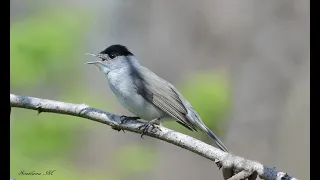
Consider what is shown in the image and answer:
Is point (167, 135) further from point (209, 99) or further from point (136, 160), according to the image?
point (136, 160)

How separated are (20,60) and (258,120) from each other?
8.49ft

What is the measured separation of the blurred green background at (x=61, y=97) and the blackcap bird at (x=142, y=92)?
15 centimetres

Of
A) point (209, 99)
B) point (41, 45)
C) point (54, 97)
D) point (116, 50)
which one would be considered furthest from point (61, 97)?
point (209, 99)

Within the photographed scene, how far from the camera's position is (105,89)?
17.7 feet

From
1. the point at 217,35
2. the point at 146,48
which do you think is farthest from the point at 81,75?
the point at 217,35

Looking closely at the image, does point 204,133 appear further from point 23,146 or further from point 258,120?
point 258,120

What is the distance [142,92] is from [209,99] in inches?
21.4

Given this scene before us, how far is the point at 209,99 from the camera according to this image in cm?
425

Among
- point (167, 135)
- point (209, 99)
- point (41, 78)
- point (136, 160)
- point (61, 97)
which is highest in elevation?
point (41, 78)

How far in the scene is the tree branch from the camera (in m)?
2.45

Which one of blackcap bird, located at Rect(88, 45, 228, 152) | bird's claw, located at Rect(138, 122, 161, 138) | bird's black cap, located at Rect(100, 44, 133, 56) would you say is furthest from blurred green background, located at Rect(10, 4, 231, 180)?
bird's claw, located at Rect(138, 122, 161, 138)

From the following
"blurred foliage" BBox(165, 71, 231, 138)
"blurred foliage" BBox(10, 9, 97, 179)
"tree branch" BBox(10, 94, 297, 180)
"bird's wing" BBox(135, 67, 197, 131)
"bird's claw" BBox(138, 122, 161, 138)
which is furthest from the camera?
"blurred foliage" BBox(10, 9, 97, 179)

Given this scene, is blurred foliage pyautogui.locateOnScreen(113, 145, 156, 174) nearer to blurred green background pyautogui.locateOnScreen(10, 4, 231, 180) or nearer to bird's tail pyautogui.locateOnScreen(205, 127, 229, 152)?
blurred green background pyautogui.locateOnScreen(10, 4, 231, 180)

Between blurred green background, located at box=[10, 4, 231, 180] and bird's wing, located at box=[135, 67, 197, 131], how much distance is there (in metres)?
0.16
